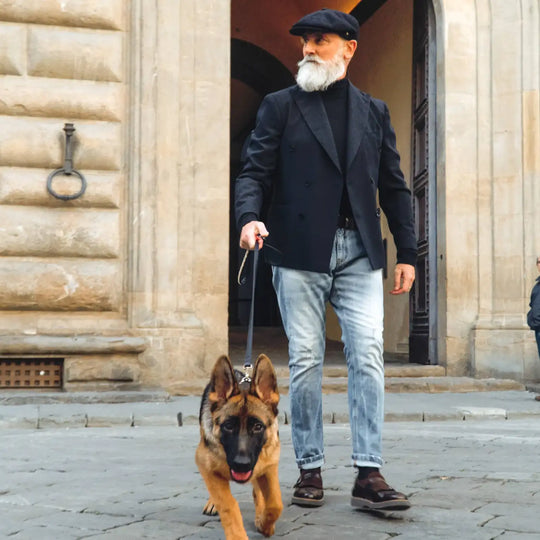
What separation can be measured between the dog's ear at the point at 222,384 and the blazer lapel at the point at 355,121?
1.29 m

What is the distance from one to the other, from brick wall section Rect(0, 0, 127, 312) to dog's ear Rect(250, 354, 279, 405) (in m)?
6.96

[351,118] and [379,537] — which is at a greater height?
[351,118]

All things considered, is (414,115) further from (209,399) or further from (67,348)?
(209,399)

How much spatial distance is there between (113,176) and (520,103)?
5.22 m

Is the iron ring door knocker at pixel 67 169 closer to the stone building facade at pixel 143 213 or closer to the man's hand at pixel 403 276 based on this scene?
the stone building facade at pixel 143 213

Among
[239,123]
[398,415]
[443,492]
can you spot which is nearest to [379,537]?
[443,492]

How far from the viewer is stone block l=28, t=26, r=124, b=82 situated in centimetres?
1033

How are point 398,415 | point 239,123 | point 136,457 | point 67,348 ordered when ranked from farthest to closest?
point 239,123 < point 67,348 < point 398,415 < point 136,457

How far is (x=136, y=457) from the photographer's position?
233 inches

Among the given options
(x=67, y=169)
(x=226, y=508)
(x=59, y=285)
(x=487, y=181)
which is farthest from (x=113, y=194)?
(x=226, y=508)

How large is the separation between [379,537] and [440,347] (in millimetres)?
8618

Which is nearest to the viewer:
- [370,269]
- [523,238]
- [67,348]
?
[370,269]

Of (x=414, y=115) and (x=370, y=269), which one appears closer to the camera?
(x=370, y=269)

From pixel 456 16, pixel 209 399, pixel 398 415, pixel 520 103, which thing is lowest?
pixel 398 415
